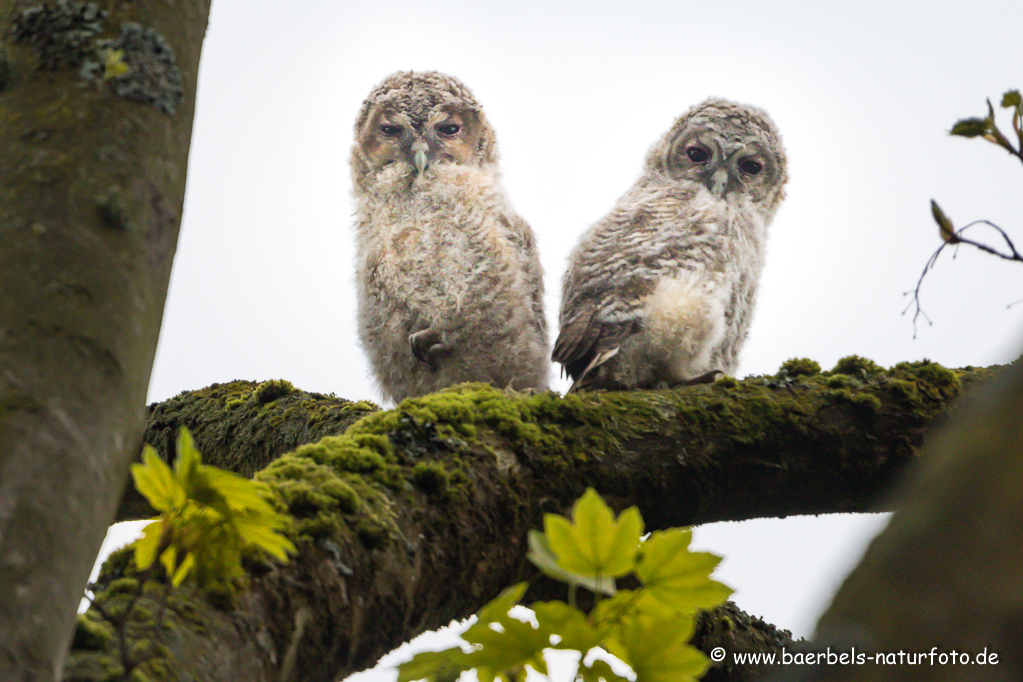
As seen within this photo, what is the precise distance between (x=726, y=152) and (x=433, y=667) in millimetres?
3512

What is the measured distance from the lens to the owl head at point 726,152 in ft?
13.3

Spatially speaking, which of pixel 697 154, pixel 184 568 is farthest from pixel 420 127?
pixel 184 568

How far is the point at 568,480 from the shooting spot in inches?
79.2

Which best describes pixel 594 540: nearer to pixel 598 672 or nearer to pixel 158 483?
pixel 598 672

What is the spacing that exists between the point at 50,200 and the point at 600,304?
2545 millimetres

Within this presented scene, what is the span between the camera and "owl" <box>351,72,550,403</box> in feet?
11.2

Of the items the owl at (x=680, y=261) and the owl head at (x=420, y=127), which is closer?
the owl at (x=680, y=261)

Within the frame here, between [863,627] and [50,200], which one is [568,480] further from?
[863,627]

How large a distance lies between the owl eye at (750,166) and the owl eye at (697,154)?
0.55 feet

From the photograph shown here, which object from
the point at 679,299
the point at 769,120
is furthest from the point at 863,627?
the point at 769,120

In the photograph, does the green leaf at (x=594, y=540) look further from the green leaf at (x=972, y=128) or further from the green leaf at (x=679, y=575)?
the green leaf at (x=972, y=128)

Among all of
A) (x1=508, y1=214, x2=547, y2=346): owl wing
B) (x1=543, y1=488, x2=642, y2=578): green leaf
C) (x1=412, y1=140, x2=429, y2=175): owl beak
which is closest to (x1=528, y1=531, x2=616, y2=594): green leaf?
(x1=543, y1=488, x2=642, y2=578): green leaf

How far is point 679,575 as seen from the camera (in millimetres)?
988

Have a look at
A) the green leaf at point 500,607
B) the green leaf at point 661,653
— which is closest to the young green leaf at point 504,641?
the green leaf at point 500,607
